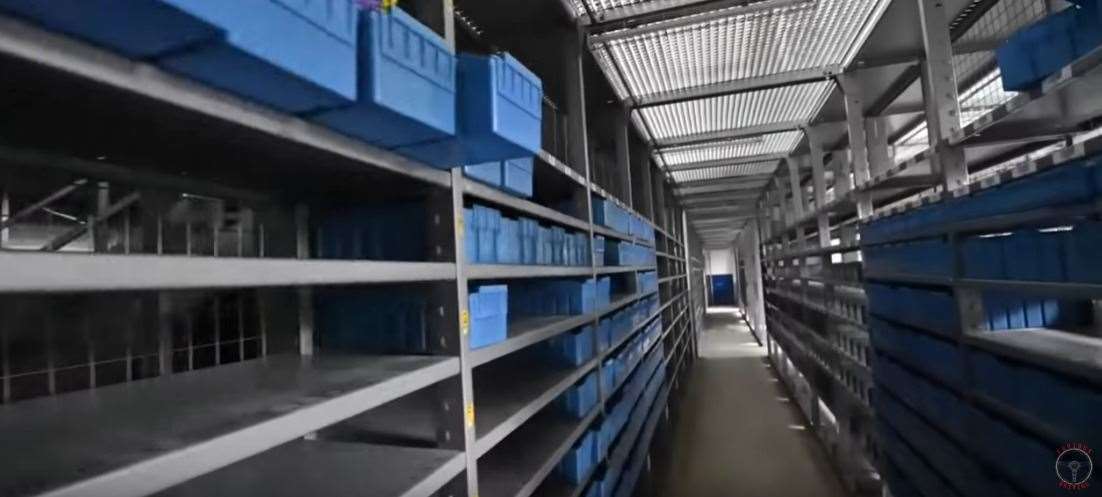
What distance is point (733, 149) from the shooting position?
5.82 metres

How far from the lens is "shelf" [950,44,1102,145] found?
1.25m

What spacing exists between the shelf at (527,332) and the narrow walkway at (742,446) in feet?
7.47

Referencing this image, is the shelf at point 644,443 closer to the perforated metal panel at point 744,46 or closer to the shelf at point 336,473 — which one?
the shelf at point 336,473

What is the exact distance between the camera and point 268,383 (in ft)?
3.49

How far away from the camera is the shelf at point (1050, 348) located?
1.39 metres

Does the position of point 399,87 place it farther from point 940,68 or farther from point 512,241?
point 940,68

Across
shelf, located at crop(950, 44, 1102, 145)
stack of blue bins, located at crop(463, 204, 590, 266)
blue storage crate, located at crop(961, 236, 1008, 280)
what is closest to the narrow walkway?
blue storage crate, located at crop(961, 236, 1008, 280)

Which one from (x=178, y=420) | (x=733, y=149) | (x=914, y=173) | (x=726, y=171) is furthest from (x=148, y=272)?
(x=726, y=171)

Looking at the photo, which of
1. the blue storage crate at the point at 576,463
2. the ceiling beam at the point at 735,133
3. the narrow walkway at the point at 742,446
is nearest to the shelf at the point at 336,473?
the blue storage crate at the point at 576,463

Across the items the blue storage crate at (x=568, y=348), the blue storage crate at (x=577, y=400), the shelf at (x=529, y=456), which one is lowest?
the shelf at (x=529, y=456)

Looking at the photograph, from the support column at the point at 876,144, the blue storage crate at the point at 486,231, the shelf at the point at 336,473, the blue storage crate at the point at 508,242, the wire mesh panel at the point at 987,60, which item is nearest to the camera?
the shelf at the point at 336,473

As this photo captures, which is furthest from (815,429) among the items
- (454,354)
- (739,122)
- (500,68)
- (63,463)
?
(63,463)

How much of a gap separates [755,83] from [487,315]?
3026 mm

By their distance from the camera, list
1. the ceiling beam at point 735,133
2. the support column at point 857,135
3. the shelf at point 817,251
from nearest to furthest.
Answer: the support column at point 857,135
the shelf at point 817,251
the ceiling beam at point 735,133
